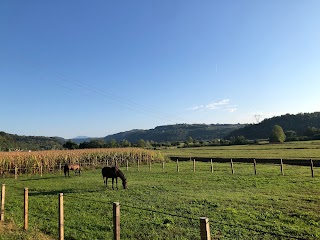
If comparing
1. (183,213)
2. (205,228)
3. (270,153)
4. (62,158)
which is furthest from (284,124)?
(205,228)

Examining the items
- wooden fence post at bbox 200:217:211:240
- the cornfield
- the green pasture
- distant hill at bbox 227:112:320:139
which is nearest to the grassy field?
wooden fence post at bbox 200:217:211:240

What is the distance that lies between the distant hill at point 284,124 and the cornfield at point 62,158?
126281 millimetres

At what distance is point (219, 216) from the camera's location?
35.9 ft

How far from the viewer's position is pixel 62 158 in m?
37.1

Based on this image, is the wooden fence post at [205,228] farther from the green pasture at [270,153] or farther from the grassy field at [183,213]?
the green pasture at [270,153]

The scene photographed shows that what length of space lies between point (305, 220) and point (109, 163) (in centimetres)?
3379

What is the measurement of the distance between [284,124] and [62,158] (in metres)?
153

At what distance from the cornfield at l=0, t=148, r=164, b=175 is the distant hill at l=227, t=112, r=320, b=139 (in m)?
126

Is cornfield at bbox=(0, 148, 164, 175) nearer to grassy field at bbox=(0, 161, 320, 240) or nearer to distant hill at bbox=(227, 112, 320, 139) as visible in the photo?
grassy field at bbox=(0, 161, 320, 240)

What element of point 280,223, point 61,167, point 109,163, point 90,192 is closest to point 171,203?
point 280,223

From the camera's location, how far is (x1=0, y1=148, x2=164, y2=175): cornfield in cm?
3256

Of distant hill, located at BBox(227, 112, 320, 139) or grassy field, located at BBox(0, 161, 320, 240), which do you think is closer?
grassy field, located at BBox(0, 161, 320, 240)

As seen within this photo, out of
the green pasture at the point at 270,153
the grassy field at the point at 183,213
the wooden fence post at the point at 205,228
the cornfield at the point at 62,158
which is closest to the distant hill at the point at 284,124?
the green pasture at the point at 270,153

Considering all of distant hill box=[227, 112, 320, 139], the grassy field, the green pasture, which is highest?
distant hill box=[227, 112, 320, 139]
